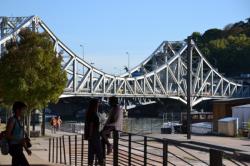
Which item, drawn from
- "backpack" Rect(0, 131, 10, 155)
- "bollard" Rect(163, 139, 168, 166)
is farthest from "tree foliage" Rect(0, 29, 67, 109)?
"bollard" Rect(163, 139, 168, 166)

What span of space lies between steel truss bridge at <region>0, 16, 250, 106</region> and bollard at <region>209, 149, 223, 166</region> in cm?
7712

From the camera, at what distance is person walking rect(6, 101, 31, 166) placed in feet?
34.0

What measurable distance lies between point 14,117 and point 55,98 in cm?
2647

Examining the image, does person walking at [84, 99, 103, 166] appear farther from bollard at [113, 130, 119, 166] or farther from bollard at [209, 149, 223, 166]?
bollard at [209, 149, 223, 166]

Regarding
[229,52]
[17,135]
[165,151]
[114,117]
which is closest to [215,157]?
[165,151]

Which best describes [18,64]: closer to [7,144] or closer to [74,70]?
[7,144]

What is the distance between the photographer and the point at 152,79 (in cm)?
13338

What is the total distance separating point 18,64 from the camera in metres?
35.6

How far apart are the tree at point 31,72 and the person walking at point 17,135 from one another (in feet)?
75.9

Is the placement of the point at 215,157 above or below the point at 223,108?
below

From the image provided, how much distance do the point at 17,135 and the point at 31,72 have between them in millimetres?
24592

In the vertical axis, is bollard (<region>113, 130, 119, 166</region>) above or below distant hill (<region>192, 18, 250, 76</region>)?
below

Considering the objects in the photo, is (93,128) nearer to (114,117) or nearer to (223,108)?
(114,117)

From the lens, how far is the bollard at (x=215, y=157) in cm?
653
